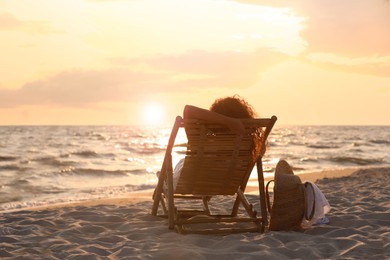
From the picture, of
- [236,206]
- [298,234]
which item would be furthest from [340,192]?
[298,234]

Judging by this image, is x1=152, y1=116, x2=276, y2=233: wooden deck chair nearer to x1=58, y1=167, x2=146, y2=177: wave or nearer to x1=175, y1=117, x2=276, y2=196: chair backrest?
x1=175, y1=117, x2=276, y2=196: chair backrest

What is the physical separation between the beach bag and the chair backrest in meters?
0.43

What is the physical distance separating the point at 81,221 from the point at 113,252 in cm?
166

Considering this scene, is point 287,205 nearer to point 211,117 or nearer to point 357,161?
point 211,117

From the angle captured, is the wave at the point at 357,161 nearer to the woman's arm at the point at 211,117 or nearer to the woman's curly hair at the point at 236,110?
the woman's curly hair at the point at 236,110

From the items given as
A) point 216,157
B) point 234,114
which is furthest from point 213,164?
point 234,114

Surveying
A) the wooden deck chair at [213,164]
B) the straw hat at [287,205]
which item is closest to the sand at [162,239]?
the straw hat at [287,205]

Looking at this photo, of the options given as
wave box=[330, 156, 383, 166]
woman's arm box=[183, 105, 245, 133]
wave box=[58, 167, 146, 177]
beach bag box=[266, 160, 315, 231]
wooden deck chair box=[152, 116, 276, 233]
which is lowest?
wave box=[58, 167, 146, 177]

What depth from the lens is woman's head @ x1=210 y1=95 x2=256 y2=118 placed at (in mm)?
5335

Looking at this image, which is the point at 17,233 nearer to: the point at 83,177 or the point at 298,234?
the point at 298,234

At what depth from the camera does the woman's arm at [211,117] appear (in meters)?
4.92

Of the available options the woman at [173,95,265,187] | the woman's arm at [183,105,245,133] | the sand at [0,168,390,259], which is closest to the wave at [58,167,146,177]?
the sand at [0,168,390,259]

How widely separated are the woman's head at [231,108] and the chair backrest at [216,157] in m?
0.23

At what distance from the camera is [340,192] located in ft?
27.9
